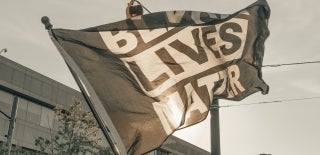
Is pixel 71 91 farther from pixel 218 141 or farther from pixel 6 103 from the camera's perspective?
pixel 218 141

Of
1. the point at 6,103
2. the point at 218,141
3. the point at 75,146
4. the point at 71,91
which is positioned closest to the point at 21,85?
the point at 6,103

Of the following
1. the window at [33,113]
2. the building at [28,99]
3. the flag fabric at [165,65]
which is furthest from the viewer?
the window at [33,113]

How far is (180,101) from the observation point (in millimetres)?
7832

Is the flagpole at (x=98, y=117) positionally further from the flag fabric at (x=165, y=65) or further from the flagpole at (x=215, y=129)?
the flagpole at (x=215, y=129)

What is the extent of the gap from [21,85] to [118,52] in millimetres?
38253

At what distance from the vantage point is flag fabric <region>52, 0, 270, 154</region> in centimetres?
730

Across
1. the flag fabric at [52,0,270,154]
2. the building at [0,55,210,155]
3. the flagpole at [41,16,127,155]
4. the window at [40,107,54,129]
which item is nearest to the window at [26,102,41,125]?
the building at [0,55,210,155]

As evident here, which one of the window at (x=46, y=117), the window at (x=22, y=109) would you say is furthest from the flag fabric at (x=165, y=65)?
the window at (x=46, y=117)

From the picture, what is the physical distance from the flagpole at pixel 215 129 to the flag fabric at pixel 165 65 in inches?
30.7

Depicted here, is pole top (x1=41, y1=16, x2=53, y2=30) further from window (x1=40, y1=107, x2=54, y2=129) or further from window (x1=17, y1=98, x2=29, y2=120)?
window (x1=40, y1=107, x2=54, y2=129)

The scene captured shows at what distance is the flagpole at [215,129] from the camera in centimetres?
881

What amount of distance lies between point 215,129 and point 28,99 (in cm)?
3891

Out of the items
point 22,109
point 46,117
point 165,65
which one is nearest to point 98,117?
point 165,65

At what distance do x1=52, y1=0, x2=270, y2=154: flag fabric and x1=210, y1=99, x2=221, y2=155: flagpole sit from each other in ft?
2.56
